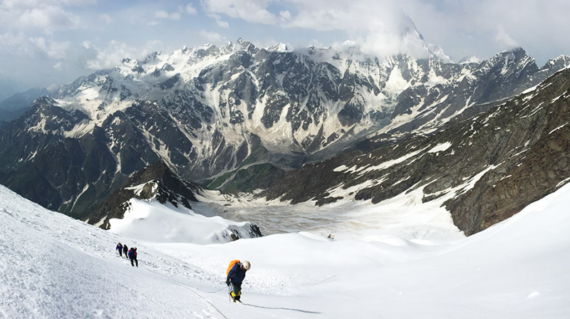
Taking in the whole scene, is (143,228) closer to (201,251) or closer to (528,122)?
(201,251)

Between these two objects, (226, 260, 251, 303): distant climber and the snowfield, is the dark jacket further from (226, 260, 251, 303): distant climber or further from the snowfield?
the snowfield

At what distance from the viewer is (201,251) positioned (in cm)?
4706

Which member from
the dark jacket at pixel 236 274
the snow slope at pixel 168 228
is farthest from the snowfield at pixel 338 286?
the snow slope at pixel 168 228

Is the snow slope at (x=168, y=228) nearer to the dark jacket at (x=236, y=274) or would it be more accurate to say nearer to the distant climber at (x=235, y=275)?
the distant climber at (x=235, y=275)

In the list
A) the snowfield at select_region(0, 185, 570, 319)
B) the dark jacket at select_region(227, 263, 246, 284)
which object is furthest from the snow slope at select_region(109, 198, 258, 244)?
the dark jacket at select_region(227, 263, 246, 284)

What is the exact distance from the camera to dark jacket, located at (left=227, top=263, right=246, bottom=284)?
15625 millimetres

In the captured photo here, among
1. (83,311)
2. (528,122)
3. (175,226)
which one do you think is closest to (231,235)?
(175,226)

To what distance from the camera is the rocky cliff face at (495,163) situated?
7738 cm

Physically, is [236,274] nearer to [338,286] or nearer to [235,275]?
[235,275]

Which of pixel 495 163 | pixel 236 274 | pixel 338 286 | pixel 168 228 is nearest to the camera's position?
pixel 236 274

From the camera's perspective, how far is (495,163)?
392 ft

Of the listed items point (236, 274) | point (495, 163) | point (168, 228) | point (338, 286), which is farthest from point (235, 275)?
point (495, 163)

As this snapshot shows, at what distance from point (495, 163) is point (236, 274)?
126739mm

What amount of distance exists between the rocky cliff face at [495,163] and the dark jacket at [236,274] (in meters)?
70.2
